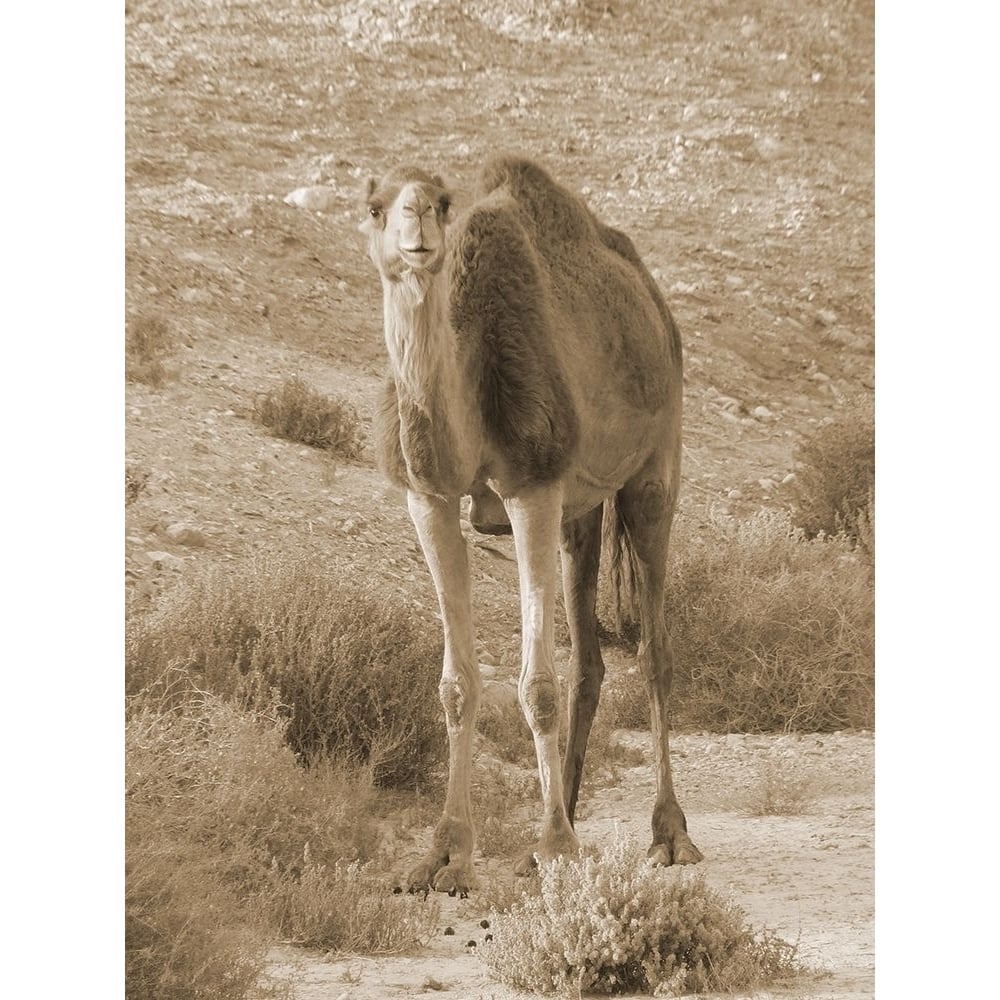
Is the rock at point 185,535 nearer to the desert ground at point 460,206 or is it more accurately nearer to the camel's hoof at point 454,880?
the desert ground at point 460,206

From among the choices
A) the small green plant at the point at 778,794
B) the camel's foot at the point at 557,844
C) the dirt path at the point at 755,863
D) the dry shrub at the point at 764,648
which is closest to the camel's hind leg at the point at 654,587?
the dirt path at the point at 755,863

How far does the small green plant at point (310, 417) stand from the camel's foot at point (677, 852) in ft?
9.28

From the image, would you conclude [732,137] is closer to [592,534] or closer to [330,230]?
→ [330,230]

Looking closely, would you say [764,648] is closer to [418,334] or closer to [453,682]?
[453,682]

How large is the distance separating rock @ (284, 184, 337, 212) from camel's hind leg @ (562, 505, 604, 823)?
242 centimetres

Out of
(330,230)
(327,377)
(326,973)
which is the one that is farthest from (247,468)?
(326,973)

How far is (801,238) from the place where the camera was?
783 centimetres

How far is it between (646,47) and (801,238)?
4.58 ft

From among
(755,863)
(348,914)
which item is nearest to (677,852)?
(755,863)

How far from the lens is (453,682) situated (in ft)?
16.3

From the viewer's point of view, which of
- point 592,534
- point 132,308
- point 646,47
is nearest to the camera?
point 592,534

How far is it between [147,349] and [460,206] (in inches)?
73.5

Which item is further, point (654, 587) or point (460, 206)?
point (460, 206)

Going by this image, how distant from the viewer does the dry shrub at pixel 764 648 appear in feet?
22.7
